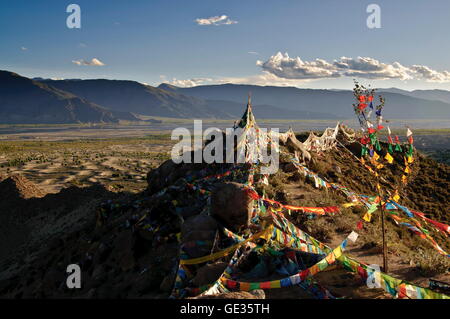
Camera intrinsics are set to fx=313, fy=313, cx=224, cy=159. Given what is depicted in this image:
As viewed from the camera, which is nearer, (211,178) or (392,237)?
(392,237)

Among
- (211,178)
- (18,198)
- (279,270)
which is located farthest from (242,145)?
(18,198)

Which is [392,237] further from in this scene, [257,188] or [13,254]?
[13,254]

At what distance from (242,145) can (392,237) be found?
809 centimetres

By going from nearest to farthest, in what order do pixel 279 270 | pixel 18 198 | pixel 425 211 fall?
pixel 279 270, pixel 425 211, pixel 18 198

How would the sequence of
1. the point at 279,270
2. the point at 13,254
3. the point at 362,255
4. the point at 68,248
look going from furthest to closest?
the point at 13,254
the point at 68,248
the point at 362,255
the point at 279,270

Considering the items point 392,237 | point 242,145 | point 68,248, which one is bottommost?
point 68,248

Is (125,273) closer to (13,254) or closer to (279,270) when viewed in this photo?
(279,270)
